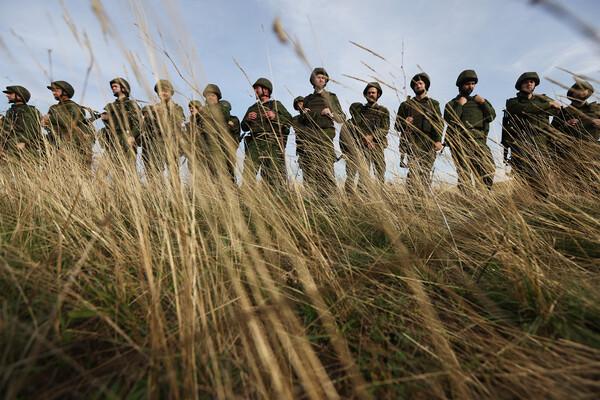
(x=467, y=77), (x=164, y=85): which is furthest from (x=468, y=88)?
(x=164, y=85)

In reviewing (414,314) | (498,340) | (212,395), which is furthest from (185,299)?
(498,340)

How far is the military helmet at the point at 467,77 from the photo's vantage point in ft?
16.1

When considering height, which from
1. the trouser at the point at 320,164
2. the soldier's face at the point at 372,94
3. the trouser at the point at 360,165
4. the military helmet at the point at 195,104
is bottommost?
the trouser at the point at 360,165

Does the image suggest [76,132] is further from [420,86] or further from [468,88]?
[468,88]

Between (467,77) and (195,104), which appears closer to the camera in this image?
(195,104)

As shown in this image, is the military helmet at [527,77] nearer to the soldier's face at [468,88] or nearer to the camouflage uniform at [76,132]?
the soldier's face at [468,88]

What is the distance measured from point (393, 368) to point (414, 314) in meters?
0.24

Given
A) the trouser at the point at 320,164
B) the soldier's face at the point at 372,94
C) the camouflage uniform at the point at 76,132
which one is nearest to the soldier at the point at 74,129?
the camouflage uniform at the point at 76,132

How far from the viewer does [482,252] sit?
52.1 inches

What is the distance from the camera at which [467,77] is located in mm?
4910

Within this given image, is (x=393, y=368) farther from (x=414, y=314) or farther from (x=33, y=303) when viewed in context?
(x=33, y=303)

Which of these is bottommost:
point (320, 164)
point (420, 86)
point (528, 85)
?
point (320, 164)

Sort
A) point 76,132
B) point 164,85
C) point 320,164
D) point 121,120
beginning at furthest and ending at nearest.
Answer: point 320,164, point 121,120, point 76,132, point 164,85

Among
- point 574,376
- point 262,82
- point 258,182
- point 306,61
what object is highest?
point 262,82
